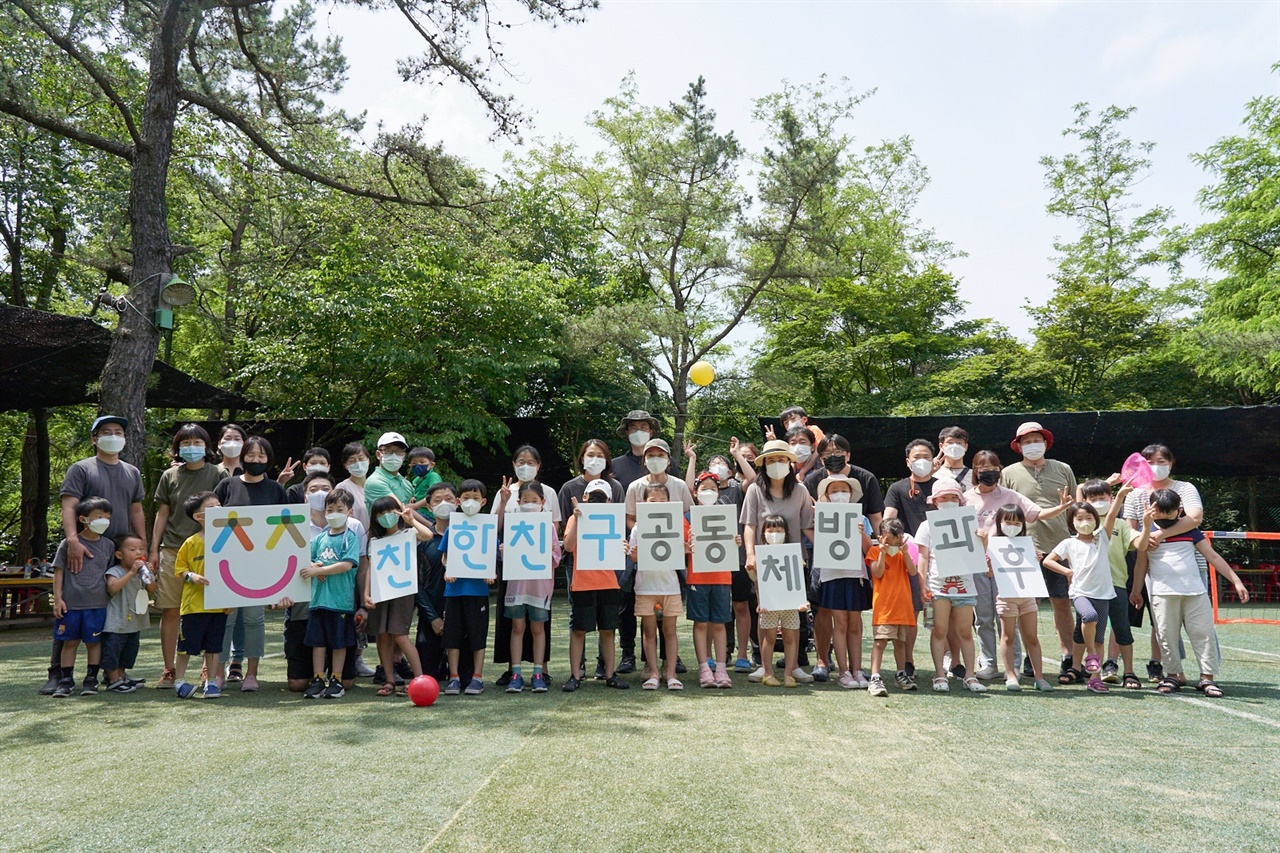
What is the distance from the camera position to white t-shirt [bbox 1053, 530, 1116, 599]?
228 inches

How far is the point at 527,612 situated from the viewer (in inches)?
229

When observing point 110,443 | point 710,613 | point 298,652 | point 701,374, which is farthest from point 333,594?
point 701,374

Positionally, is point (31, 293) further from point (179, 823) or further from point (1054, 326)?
point (1054, 326)

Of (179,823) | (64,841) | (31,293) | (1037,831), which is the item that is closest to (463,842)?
(179,823)

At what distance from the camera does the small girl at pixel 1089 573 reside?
5773 millimetres

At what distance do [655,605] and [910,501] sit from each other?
80.5 inches

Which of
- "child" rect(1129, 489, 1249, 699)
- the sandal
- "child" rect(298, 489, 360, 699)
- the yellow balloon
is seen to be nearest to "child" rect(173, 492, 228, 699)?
"child" rect(298, 489, 360, 699)

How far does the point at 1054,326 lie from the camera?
2119 cm

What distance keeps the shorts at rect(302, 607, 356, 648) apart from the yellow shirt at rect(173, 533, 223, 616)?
2.20 ft

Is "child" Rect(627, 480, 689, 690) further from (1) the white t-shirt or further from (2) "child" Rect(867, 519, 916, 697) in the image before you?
(1) the white t-shirt

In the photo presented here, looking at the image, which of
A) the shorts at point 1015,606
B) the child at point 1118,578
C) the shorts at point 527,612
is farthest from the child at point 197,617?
the child at point 1118,578

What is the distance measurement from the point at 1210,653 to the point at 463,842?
202 inches

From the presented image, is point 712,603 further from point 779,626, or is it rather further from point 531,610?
point 531,610

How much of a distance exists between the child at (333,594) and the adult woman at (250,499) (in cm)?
44
